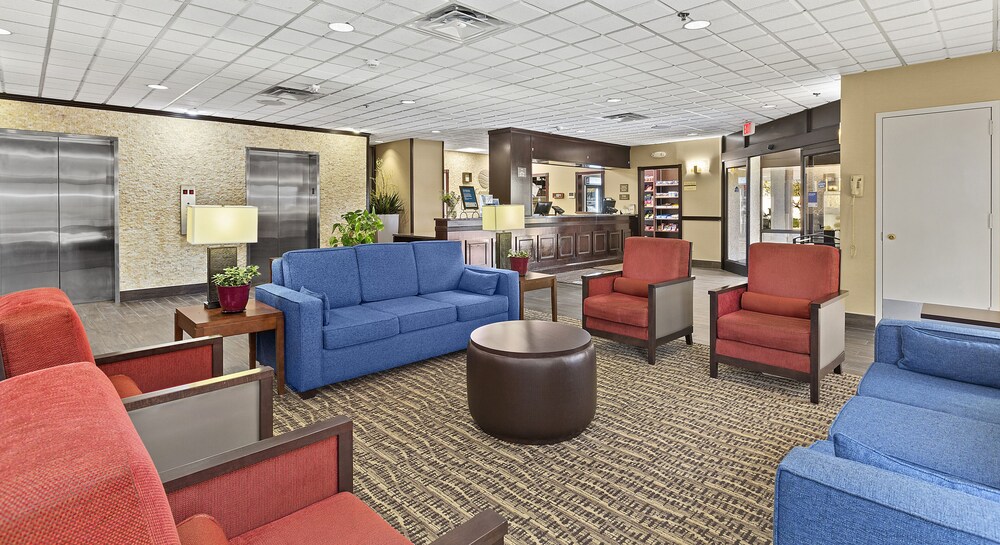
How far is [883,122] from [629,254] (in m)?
3.31

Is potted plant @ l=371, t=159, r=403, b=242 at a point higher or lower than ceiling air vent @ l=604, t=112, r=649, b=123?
lower

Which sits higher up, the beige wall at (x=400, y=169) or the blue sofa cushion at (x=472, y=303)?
the beige wall at (x=400, y=169)

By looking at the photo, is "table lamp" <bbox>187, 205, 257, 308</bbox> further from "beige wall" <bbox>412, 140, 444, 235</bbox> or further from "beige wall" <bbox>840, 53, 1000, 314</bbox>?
"beige wall" <bbox>412, 140, 444, 235</bbox>

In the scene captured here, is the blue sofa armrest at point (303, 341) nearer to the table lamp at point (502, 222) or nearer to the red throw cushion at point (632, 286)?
the table lamp at point (502, 222)

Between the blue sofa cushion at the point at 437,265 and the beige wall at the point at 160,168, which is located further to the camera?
the beige wall at the point at 160,168

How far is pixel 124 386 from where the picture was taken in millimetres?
2369

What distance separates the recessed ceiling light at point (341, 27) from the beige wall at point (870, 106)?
5420mm

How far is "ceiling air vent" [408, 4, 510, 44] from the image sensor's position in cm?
421

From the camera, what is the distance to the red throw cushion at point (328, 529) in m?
1.45

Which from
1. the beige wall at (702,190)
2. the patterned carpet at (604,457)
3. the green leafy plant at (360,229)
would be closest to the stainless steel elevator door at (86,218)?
the green leafy plant at (360,229)

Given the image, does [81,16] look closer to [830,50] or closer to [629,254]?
[629,254]

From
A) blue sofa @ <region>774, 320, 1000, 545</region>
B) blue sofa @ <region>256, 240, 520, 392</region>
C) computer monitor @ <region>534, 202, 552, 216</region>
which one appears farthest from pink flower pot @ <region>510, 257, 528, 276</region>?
computer monitor @ <region>534, 202, 552, 216</region>

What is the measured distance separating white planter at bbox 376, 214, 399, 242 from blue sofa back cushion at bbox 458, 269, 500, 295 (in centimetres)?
607

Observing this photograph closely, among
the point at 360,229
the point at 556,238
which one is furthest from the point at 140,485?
the point at 556,238
